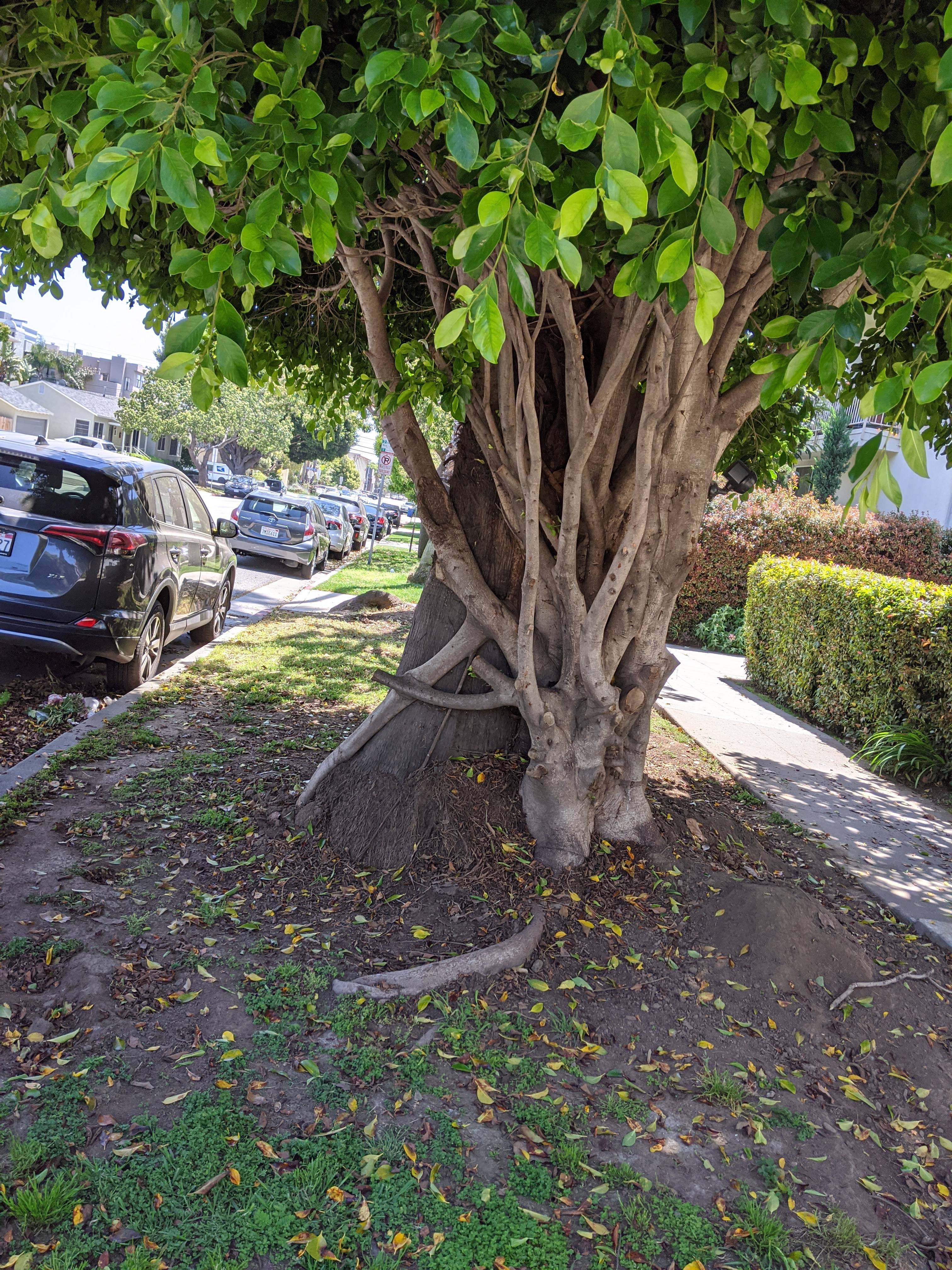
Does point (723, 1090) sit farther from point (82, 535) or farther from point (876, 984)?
point (82, 535)

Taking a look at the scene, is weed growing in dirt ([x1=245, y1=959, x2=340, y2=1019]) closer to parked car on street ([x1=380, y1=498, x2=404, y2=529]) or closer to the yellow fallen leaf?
the yellow fallen leaf

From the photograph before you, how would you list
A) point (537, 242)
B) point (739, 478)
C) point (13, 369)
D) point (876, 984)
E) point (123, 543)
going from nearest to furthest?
point (537, 242) < point (876, 984) < point (123, 543) < point (739, 478) < point (13, 369)

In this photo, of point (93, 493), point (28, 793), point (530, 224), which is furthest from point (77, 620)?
point (530, 224)

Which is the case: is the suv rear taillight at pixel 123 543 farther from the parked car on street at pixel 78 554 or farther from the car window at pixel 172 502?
the car window at pixel 172 502

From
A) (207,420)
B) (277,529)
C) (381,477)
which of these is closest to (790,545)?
(277,529)

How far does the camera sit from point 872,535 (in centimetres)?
1642

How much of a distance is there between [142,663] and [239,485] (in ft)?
187

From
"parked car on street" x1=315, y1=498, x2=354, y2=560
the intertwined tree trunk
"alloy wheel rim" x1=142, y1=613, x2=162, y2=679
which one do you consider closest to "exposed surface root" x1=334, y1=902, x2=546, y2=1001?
the intertwined tree trunk

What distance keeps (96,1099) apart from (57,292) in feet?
15.4

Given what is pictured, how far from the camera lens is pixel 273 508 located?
19297 mm

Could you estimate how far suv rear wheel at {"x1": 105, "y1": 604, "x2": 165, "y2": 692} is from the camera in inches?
301

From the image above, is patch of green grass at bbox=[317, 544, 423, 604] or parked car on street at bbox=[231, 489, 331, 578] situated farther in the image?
parked car on street at bbox=[231, 489, 331, 578]

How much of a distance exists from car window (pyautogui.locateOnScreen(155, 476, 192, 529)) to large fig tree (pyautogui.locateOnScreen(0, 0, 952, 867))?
2803 millimetres

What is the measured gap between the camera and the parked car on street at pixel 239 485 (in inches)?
1821
